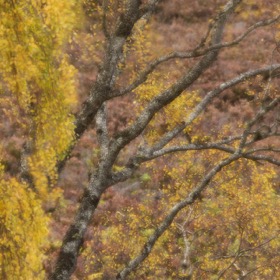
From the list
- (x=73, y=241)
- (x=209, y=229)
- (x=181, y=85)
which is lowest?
(x=73, y=241)

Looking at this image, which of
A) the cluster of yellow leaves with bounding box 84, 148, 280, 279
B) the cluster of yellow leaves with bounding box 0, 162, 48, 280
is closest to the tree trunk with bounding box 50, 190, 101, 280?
the cluster of yellow leaves with bounding box 0, 162, 48, 280

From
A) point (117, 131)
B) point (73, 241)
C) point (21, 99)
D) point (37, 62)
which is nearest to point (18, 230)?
point (21, 99)

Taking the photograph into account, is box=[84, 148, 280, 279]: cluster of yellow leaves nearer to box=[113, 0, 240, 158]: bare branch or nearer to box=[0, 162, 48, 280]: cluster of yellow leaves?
box=[113, 0, 240, 158]: bare branch

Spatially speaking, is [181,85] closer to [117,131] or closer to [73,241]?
[117,131]

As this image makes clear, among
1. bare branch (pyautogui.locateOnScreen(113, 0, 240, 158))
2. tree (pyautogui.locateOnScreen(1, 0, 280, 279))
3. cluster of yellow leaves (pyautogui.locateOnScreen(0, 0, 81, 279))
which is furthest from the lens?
bare branch (pyautogui.locateOnScreen(113, 0, 240, 158))

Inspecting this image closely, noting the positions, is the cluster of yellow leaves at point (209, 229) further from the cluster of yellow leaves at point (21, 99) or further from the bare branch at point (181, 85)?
the cluster of yellow leaves at point (21, 99)

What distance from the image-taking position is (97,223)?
1741cm

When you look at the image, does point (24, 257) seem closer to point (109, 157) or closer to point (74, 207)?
point (109, 157)

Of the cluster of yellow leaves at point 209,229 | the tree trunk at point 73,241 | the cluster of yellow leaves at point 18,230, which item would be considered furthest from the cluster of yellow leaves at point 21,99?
the cluster of yellow leaves at point 209,229

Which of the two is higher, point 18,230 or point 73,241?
point 73,241

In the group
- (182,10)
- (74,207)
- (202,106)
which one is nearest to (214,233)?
(74,207)

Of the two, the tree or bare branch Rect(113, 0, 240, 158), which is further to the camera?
bare branch Rect(113, 0, 240, 158)

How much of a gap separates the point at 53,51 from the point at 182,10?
2691cm

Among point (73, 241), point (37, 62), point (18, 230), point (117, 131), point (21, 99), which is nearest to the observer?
point (18, 230)
